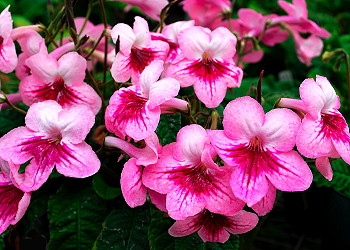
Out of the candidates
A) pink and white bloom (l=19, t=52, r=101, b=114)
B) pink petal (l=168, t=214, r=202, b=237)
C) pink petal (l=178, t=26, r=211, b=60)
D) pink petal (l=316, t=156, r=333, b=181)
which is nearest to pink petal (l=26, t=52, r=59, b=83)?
pink and white bloom (l=19, t=52, r=101, b=114)

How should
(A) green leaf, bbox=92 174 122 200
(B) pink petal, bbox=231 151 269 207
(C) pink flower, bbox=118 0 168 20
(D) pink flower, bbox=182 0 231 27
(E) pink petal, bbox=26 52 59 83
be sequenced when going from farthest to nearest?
(D) pink flower, bbox=182 0 231 27 → (C) pink flower, bbox=118 0 168 20 → (A) green leaf, bbox=92 174 122 200 → (E) pink petal, bbox=26 52 59 83 → (B) pink petal, bbox=231 151 269 207

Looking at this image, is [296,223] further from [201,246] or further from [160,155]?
[160,155]

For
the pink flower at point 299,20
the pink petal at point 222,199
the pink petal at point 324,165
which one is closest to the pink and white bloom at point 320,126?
the pink petal at point 324,165

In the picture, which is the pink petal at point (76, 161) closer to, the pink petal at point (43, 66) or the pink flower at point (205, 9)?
the pink petal at point (43, 66)

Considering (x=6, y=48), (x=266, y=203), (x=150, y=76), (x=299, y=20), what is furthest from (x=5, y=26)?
(x=299, y=20)

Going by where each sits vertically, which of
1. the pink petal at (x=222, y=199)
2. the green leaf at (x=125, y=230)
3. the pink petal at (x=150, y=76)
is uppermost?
the pink petal at (x=150, y=76)

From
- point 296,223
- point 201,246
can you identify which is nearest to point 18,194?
point 201,246

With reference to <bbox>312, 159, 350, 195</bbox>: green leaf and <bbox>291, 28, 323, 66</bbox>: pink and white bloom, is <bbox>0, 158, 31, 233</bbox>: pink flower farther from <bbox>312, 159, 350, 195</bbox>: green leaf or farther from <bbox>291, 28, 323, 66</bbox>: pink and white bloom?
<bbox>291, 28, 323, 66</bbox>: pink and white bloom
